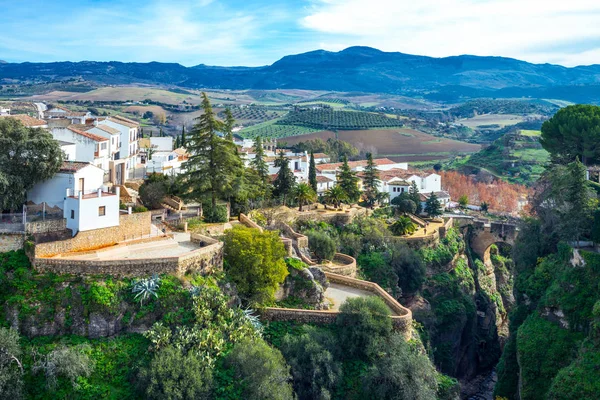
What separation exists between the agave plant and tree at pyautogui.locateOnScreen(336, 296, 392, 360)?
9.18m

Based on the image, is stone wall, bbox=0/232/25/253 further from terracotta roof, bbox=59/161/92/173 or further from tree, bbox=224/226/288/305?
tree, bbox=224/226/288/305

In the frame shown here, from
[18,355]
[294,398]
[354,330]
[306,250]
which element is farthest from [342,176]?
[18,355]

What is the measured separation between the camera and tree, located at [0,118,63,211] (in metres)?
28.7

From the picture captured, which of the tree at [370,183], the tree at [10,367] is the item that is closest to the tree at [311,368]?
the tree at [10,367]

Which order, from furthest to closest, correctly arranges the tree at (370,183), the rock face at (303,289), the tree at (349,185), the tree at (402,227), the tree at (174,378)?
the tree at (370,183) → the tree at (349,185) → the tree at (402,227) → the rock face at (303,289) → the tree at (174,378)

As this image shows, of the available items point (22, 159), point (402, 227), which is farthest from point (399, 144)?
point (22, 159)

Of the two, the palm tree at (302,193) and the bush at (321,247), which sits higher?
the palm tree at (302,193)

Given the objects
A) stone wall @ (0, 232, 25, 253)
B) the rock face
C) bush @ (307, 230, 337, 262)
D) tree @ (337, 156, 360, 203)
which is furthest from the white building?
tree @ (337, 156, 360, 203)

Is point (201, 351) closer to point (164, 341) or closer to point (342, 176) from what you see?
point (164, 341)

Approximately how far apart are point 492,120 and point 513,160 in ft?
273

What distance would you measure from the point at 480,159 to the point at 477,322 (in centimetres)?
5186

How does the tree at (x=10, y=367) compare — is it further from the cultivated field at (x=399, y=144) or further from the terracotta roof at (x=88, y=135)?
the cultivated field at (x=399, y=144)

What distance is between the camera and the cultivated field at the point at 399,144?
346 ft

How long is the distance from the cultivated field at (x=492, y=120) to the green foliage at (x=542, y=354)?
131311mm
